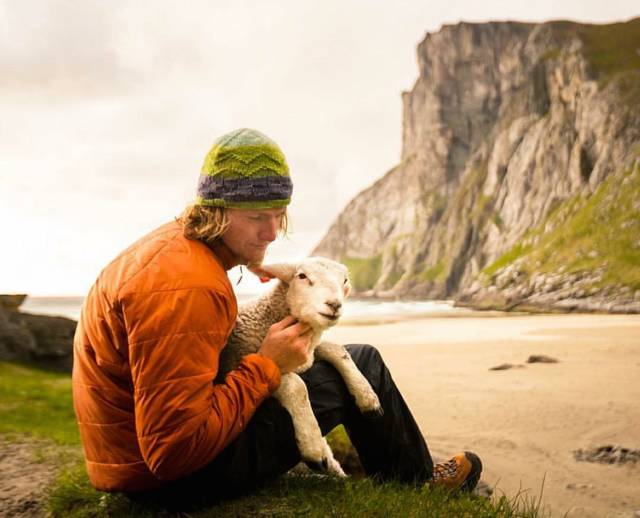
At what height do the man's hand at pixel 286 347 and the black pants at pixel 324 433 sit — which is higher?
the man's hand at pixel 286 347

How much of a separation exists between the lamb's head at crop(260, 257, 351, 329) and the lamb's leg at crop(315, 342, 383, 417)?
0.27 meters

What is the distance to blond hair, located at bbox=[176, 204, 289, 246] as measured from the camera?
3.04 m

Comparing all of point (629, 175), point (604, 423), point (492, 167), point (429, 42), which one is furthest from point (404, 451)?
point (429, 42)

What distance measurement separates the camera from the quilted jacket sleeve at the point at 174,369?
8.44ft

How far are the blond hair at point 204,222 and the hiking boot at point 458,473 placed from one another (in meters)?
2.39

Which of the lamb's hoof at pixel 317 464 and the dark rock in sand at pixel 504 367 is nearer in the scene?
the lamb's hoof at pixel 317 464

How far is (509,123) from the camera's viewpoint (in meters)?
104

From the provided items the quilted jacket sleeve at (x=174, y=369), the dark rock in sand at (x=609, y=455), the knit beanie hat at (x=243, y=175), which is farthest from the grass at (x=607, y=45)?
the quilted jacket sleeve at (x=174, y=369)

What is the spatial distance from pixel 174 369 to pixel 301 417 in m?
1.02

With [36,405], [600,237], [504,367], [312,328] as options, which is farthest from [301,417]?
[600,237]

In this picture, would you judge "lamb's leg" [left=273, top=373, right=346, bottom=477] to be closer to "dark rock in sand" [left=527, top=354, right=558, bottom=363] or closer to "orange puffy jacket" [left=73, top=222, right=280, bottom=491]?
"orange puffy jacket" [left=73, top=222, right=280, bottom=491]

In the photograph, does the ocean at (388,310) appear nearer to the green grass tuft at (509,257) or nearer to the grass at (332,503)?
the green grass tuft at (509,257)

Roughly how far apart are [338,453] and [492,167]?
355 ft

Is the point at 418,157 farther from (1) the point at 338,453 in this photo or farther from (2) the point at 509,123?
(1) the point at 338,453
